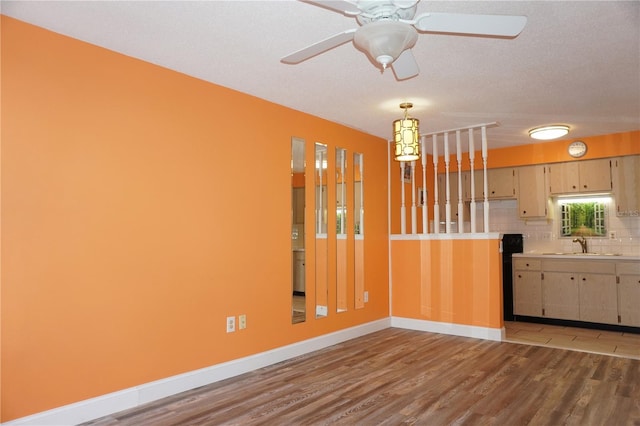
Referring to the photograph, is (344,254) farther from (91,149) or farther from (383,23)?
(383,23)

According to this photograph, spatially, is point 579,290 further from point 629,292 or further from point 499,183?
point 499,183

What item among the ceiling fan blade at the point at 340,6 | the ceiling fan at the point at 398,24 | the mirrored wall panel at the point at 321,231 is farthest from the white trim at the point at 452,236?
the ceiling fan blade at the point at 340,6

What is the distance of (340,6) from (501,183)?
5.13 m

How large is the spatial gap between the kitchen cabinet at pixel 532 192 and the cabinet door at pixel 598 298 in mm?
1078

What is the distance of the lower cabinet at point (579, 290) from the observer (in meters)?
5.12

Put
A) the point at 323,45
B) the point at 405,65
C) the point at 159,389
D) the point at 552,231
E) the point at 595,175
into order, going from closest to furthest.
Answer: the point at 323,45 → the point at 405,65 → the point at 159,389 → the point at 595,175 → the point at 552,231

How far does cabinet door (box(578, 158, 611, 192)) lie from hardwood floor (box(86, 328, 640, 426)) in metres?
2.36

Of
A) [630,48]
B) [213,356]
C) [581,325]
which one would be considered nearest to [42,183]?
[213,356]

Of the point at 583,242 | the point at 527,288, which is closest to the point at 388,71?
the point at 527,288

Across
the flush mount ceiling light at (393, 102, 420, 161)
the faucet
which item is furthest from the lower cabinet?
the flush mount ceiling light at (393, 102, 420, 161)

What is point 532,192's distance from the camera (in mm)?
6062

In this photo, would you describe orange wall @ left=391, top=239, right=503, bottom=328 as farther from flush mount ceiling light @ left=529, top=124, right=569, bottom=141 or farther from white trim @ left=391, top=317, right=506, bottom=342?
flush mount ceiling light @ left=529, top=124, right=569, bottom=141

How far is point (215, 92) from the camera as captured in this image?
3.65m

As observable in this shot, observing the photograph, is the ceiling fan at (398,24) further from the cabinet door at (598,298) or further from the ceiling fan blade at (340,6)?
the cabinet door at (598,298)
